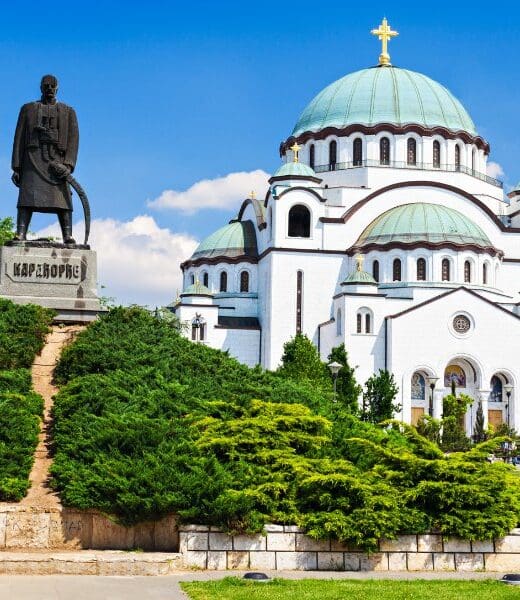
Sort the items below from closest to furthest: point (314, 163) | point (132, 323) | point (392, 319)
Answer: point (132, 323), point (392, 319), point (314, 163)

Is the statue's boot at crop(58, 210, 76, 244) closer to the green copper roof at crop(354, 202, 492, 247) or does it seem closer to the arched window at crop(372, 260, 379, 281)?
the green copper roof at crop(354, 202, 492, 247)

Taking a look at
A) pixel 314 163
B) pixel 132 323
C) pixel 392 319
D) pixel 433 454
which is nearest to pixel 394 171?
pixel 314 163

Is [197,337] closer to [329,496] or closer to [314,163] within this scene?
[314,163]

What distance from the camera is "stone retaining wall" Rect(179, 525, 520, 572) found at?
12.1 metres

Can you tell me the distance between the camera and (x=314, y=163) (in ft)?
193

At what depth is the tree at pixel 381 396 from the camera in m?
43.5

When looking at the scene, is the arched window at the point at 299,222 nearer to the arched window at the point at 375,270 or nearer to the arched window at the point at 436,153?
the arched window at the point at 375,270

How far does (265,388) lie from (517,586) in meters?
5.51

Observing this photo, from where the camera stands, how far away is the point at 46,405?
1556 cm

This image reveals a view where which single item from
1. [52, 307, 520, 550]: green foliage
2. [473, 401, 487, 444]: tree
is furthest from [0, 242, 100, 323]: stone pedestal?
[473, 401, 487, 444]: tree

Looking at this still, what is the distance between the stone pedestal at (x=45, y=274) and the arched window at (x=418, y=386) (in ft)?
Answer: 106

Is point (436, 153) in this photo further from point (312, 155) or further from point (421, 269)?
point (421, 269)

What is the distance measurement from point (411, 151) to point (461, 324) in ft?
39.4

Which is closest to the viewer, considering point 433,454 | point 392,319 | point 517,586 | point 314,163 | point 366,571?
point 517,586
